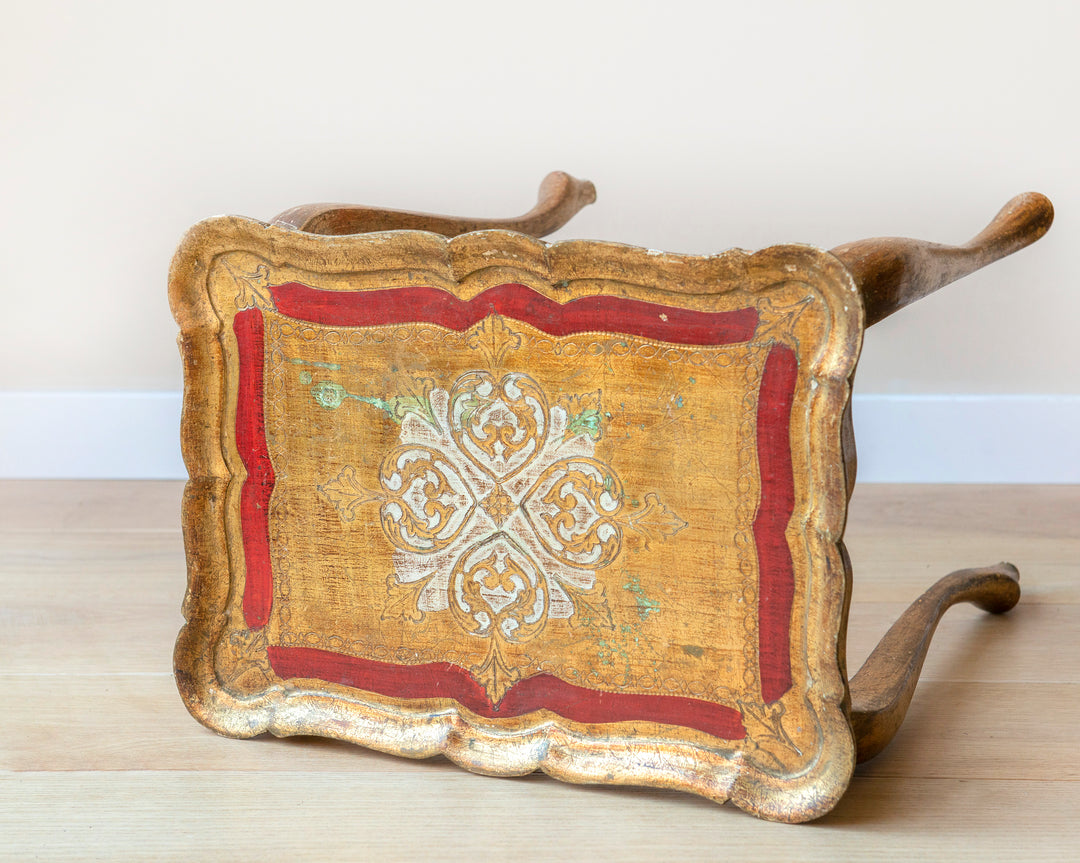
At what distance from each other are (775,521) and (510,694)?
0.27 meters

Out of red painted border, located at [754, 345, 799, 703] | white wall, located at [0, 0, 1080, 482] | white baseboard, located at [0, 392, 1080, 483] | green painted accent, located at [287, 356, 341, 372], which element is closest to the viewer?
red painted border, located at [754, 345, 799, 703]

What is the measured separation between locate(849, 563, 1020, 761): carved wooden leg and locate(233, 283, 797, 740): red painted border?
118 millimetres

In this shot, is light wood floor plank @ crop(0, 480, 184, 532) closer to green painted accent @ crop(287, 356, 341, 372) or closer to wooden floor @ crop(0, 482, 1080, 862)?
wooden floor @ crop(0, 482, 1080, 862)

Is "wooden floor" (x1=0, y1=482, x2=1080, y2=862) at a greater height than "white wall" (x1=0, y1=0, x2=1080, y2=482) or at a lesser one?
lesser

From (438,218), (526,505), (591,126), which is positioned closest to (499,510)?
(526,505)

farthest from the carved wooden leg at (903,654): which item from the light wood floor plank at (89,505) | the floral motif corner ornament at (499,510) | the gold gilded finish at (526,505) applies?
the light wood floor plank at (89,505)

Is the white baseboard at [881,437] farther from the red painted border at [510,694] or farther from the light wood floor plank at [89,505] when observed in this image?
the red painted border at [510,694]

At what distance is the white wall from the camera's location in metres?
1.57

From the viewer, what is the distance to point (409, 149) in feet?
5.37

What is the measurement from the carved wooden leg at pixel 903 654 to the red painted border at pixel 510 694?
123 mm

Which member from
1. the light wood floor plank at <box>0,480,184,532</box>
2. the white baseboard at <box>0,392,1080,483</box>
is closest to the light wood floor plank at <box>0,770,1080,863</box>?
the light wood floor plank at <box>0,480,184,532</box>

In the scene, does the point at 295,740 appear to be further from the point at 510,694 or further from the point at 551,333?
the point at 551,333

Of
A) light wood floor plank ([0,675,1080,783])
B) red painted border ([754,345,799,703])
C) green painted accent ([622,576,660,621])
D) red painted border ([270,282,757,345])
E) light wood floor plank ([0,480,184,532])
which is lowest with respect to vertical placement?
light wood floor plank ([0,480,184,532])

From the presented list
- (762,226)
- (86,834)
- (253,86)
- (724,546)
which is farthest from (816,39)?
(86,834)
